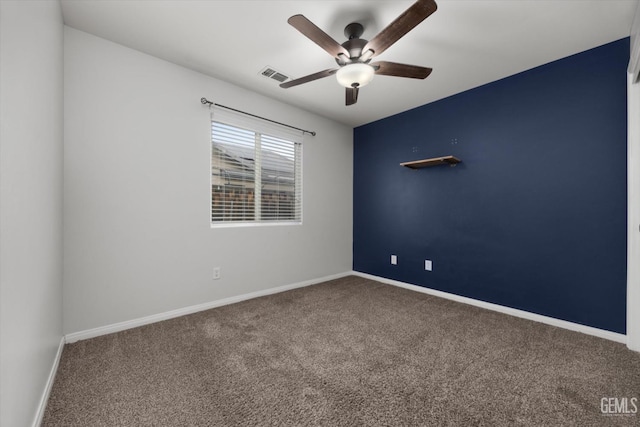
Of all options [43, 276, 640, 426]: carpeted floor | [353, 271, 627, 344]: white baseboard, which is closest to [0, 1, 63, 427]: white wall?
[43, 276, 640, 426]: carpeted floor

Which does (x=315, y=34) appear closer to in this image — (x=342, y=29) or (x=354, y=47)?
(x=354, y=47)

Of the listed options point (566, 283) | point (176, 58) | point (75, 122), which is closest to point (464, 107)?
point (566, 283)

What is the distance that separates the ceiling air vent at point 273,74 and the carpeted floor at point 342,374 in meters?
2.53

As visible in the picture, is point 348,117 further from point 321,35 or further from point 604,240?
point 604,240

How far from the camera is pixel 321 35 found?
1705mm

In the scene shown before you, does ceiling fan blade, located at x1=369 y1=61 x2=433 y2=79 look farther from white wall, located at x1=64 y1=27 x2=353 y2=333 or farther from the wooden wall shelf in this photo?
white wall, located at x1=64 y1=27 x2=353 y2=333

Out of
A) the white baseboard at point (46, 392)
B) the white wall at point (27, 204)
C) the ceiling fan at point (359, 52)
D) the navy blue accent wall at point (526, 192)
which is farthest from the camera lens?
the navy blue accent wall at point (526, 192)

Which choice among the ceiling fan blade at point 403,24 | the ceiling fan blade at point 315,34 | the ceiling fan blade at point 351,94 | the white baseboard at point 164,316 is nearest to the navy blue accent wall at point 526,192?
the ceiling fan blade at point 351,94

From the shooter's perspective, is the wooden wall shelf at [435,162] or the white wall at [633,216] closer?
the white wall at [633,216]

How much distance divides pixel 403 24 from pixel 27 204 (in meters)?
2.16

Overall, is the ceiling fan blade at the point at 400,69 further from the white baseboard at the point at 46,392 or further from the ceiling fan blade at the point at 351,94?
the white baseboard at the point at 46,392

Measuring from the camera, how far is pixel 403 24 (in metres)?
1.59

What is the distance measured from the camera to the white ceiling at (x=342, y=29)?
1.88m

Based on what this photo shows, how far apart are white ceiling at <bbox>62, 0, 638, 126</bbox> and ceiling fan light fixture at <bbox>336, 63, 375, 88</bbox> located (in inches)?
15.1
